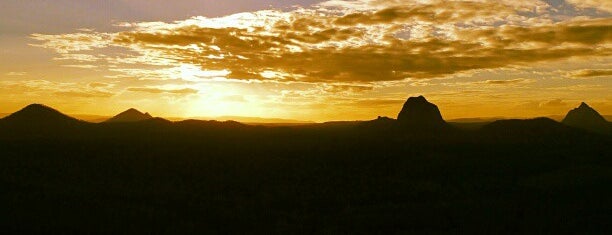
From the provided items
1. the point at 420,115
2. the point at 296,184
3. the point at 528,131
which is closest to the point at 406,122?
the point at 420,115

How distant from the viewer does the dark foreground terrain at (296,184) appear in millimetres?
40438

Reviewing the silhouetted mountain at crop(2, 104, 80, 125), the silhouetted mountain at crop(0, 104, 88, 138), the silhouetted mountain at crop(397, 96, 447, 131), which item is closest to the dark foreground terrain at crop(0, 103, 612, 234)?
the silhouetted mountain at crop(0, 104, 88, 138)

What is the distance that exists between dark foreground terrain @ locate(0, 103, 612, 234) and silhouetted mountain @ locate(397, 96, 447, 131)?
37.1 meters

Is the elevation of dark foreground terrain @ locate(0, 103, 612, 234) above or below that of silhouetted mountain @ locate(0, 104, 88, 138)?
below

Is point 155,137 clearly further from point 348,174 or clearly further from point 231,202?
point 231,202

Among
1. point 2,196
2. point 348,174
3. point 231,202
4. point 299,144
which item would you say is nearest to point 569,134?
point 299,144

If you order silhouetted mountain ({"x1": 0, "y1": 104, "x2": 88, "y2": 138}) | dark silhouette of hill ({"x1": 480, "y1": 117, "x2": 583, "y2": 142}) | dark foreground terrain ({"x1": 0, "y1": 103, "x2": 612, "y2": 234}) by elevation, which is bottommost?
dark foreground terrain ({"x1": 0, "y1": 103, "x2": 612, "y2": 234})

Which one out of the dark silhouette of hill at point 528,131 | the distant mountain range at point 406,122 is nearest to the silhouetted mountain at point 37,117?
the distant mountain range at point 406,122

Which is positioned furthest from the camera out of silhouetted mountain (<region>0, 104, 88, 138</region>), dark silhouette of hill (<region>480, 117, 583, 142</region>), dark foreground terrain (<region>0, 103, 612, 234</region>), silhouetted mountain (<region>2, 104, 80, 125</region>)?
silhouetted mountain (<region>2, 104, 80, 125</region>)

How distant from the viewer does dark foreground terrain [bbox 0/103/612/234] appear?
4044cm

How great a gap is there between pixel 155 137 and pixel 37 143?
93.4ft

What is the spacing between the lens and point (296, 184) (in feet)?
206

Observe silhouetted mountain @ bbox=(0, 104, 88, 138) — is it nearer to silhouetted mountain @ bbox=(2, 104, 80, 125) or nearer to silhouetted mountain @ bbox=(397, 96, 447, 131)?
silhouetted mountain @ bbox=(2, 104, 80, 125)

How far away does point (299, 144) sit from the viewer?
4604 inches
